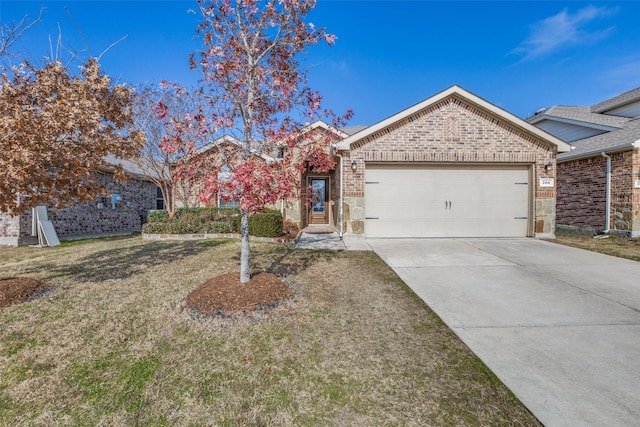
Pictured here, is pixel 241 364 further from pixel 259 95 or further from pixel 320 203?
pixel 320 203

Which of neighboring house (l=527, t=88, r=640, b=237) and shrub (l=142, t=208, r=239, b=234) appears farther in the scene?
shrub (l=142, t=208, r=239, b=234)

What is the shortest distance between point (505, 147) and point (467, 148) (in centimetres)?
133

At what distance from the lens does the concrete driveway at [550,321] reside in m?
2.23

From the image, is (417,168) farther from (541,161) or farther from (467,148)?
(541,161)

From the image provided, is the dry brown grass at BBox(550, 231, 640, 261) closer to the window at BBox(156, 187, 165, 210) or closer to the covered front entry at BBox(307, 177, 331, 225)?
the covered front entry at BBox(307, 177, 331, 225)

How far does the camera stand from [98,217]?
12.2 metres

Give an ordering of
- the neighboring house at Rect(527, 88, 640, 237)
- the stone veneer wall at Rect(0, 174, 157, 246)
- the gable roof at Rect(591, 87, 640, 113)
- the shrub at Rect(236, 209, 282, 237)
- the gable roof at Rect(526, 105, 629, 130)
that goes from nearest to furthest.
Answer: the stone veneer wall at Rect(0, 174, 157, 246) → the shrub at Rect(236, 209, 282, 237) → the neighboring house at Rect(527, 88, 640, 237) → the gable roof at Rect(526, 105, 629, 130) → the gable roof at Rect(591, 87, 640, 113)

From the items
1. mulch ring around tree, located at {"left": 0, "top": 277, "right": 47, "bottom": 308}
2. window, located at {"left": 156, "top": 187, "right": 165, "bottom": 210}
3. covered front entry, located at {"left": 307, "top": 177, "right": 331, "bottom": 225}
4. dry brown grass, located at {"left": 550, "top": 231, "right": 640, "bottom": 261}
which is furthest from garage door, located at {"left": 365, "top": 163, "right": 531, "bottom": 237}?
window, located at {"left": 156, "top": 187, "right": 165, "bottom": 210}

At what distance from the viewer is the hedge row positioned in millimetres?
9773

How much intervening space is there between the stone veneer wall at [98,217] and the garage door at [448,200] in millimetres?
8222

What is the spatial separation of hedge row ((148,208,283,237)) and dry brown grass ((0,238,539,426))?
497cm

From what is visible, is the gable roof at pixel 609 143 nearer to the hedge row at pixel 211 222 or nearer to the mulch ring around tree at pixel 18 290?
the hedge row at pixel 211 222

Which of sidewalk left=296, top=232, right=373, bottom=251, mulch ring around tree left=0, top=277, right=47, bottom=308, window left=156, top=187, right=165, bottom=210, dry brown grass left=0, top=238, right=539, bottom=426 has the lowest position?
dry brown grass left=0, top=238, right=539, bottom=426

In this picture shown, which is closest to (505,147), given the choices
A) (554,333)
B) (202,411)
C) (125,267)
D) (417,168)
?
(417,168)
